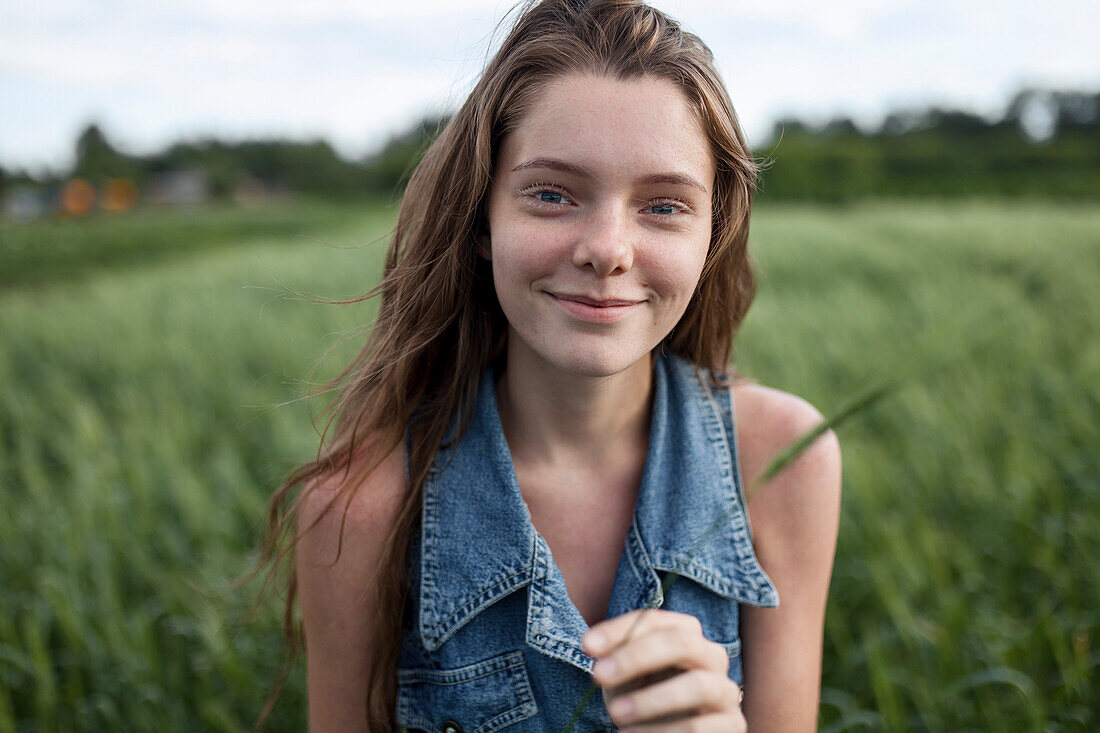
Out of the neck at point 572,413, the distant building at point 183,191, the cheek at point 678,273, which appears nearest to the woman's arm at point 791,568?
the neck at point 572,413

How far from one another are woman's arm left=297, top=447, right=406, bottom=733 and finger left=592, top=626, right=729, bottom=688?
52 cm

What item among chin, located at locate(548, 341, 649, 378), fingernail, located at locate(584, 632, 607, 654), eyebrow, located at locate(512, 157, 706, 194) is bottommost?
fingernail, located at locate(584, 632, 607, 654)

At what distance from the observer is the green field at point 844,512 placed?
196 centimetres

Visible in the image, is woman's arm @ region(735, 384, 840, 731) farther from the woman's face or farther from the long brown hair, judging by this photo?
the woman's face

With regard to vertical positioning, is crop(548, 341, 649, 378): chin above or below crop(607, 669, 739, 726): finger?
above

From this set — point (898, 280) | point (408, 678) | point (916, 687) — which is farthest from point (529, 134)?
point (898, 280)

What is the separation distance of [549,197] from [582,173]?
0.06 m

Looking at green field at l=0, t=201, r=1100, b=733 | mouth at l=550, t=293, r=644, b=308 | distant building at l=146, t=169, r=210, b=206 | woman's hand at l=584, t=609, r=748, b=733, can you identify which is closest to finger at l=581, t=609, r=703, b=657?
woman's hand at l=584, t=609, r=748, b=733

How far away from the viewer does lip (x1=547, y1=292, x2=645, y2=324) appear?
1032 millimetres

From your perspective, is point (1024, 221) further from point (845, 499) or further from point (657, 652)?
point (657, 652)

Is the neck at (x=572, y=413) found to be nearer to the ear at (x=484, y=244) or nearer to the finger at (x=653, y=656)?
the ear at (x=484, y=244)

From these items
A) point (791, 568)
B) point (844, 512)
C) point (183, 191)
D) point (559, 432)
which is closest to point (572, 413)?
point (559, 432)

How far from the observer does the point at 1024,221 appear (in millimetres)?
9719

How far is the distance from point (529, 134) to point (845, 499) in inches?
83.0
